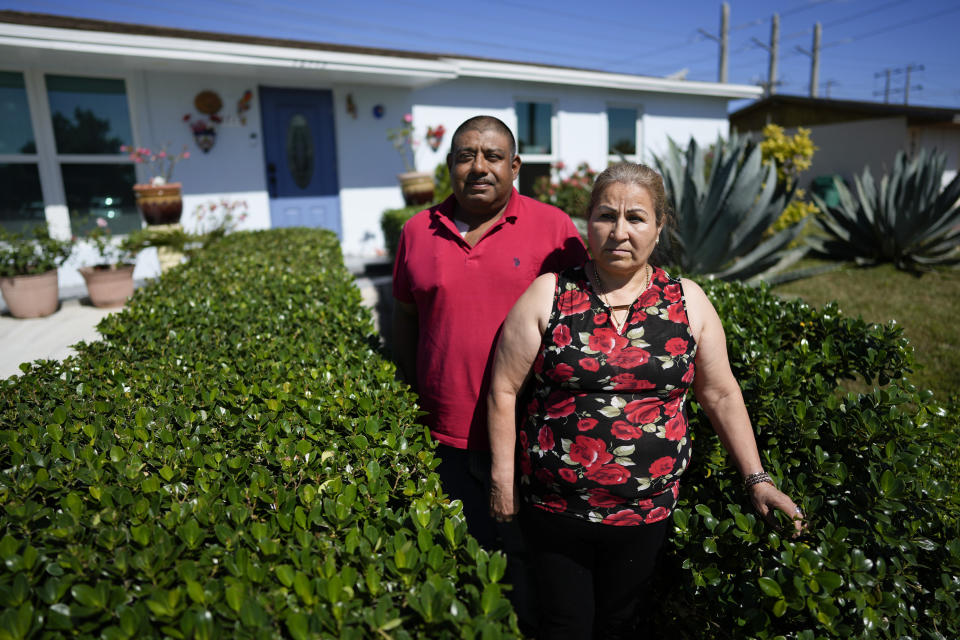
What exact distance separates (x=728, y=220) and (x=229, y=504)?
4.87m

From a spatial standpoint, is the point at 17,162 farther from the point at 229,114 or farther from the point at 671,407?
the point at 671,407

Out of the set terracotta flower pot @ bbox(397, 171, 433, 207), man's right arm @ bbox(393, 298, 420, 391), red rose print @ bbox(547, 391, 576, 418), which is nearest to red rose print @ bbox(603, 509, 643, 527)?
red rose print @ bbox(547, 391, 576, 418)

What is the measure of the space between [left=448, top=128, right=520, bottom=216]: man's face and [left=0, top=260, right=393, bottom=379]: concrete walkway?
342cm

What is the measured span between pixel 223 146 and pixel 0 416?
8.14 meters

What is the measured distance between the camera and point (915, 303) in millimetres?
6555

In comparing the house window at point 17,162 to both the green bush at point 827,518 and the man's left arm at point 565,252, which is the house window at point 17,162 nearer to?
the man's left arm at point 565,252

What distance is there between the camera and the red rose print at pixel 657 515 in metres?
1.89

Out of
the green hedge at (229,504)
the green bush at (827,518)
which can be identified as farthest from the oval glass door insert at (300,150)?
the green bush at (827,518)

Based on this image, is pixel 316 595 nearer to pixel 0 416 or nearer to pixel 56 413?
pixel 56 413

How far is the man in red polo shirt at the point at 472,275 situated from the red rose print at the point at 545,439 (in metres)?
0.37

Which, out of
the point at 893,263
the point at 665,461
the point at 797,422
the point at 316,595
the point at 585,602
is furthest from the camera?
the point at 893,263

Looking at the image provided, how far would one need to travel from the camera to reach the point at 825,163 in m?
23.8

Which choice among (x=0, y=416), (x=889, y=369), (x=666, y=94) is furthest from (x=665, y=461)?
(x=666, y=94)

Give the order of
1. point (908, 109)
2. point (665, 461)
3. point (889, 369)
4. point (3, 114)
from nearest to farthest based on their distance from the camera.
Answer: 1. point (665, 461)
2. point (889, 369)
3. point (3, 114)
4. point (908, 109)
